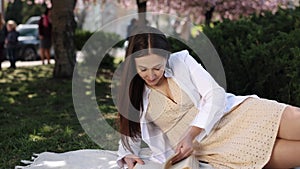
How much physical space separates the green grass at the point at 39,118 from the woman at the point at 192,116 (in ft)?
4.39

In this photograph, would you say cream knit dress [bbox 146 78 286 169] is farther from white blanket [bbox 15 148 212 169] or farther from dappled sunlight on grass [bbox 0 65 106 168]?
dappled sunlight on grass [bbox 0 65 106 168]

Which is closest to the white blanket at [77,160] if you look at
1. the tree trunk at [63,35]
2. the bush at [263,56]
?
the bush at [263,56]

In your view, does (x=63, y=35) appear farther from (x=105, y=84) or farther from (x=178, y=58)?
(x=178, y=58)

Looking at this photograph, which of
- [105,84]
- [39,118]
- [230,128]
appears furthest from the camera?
[105,84]

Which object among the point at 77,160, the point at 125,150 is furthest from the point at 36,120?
the point at 125,150

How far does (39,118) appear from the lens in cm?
623

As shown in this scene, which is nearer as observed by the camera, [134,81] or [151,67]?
[151,67]

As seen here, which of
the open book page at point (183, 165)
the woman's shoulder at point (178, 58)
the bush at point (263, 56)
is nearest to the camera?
the open book page at point (183, 165)

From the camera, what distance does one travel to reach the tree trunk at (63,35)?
9188 mm

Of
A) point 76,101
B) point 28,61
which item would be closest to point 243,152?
point 76,101

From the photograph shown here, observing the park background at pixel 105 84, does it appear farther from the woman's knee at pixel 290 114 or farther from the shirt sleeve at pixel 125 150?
the woman's knee at pixel 290 114

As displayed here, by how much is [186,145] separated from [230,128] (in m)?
0.31

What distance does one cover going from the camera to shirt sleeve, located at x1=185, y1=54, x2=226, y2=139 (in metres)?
2.94

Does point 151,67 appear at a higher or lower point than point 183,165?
higher
